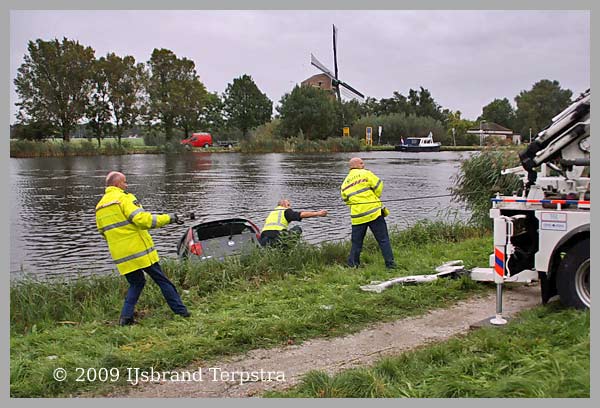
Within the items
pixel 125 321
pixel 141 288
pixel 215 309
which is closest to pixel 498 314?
pixel 215 309

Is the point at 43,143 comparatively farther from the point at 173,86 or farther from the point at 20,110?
the point at 173,86

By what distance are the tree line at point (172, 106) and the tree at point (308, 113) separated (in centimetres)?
14

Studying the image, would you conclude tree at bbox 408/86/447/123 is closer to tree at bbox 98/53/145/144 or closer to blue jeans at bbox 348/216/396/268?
tree at bbox 98/53/145/144

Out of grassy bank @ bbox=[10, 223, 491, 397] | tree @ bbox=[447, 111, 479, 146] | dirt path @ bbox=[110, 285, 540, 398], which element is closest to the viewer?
dirt path @ bbox=[110, 285, 540, 398]

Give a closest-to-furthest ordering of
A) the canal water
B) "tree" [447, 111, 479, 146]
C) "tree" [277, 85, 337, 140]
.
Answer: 1. the canal water
2. "tree" [277, 85, 337, 140]
3. "tree" [447, 111, 479, 146]

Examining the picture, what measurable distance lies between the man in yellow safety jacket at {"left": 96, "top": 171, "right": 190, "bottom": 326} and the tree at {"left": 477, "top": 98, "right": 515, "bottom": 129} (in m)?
59.8

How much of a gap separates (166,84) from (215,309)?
3125 inches

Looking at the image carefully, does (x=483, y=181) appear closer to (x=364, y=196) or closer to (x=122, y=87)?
(x=364, y=196)

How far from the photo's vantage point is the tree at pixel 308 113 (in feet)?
281

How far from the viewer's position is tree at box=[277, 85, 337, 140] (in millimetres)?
85562

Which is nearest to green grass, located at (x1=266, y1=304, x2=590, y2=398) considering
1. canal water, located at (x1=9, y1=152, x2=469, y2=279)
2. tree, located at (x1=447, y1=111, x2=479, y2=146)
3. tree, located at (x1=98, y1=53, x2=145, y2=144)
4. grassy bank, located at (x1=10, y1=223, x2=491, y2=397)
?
grassy bank, located at (x1=10, y1=223, x2=491, y2=397)

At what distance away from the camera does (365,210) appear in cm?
1048

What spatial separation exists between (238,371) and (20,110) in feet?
217

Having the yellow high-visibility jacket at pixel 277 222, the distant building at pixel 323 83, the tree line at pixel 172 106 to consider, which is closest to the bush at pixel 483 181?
the yellow high-visibility jacket at pixel 277 222
